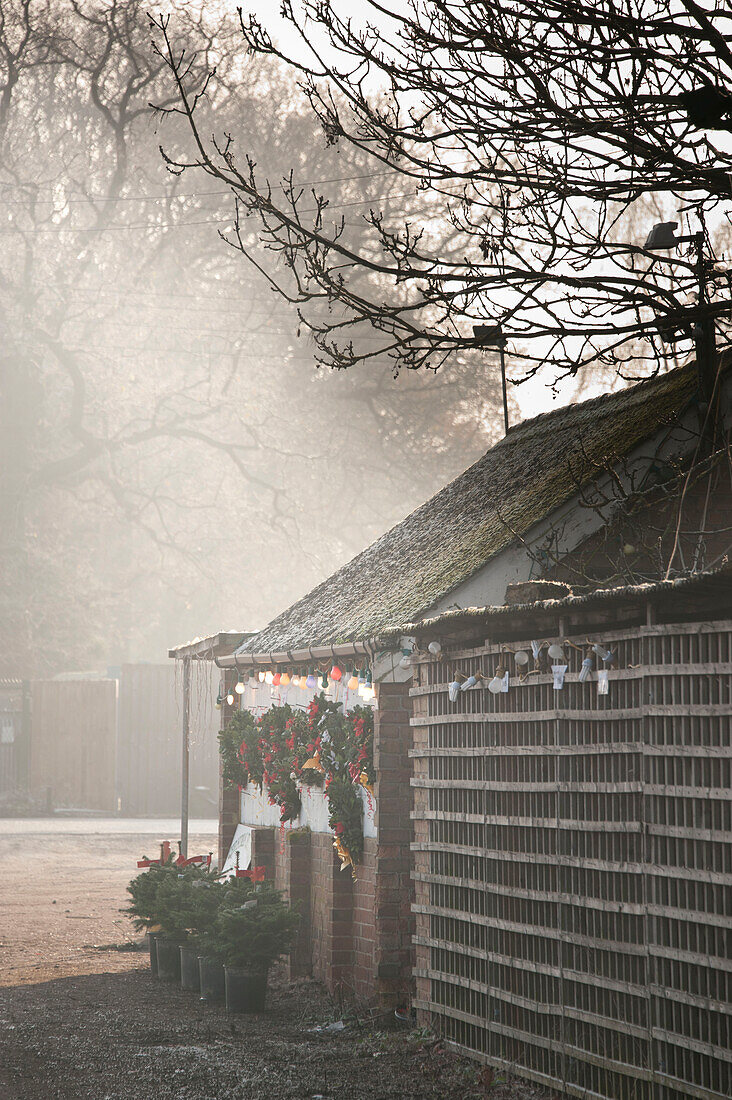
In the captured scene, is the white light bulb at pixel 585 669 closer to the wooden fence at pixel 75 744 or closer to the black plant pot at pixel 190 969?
the black plant pot at pixel 190 969

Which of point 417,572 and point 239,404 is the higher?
point 239,404

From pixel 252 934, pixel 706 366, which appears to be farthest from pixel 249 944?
pixel 706 366

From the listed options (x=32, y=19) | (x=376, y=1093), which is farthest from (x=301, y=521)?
(x=376, y=1093)

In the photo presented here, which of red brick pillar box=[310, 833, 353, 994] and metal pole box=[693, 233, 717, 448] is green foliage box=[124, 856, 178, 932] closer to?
red brick pillar box=[310, 833, 353, 994]

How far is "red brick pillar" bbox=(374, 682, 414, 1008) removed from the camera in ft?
28.0

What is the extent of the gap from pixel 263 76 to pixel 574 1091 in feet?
85.7

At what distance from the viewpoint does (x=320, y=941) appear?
31.8ft

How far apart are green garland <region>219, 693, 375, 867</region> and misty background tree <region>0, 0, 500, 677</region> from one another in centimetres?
1724

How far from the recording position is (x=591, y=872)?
5.89m

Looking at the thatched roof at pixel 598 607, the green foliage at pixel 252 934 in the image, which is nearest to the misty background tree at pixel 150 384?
the green foliage at pixel 252 934

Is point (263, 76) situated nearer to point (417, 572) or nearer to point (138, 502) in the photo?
point (138, 502)

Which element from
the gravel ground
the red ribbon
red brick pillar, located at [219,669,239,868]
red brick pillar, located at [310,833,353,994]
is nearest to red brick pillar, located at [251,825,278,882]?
the gravel ground

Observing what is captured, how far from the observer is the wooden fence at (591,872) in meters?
5.07

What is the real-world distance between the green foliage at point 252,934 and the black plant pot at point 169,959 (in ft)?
3.89
